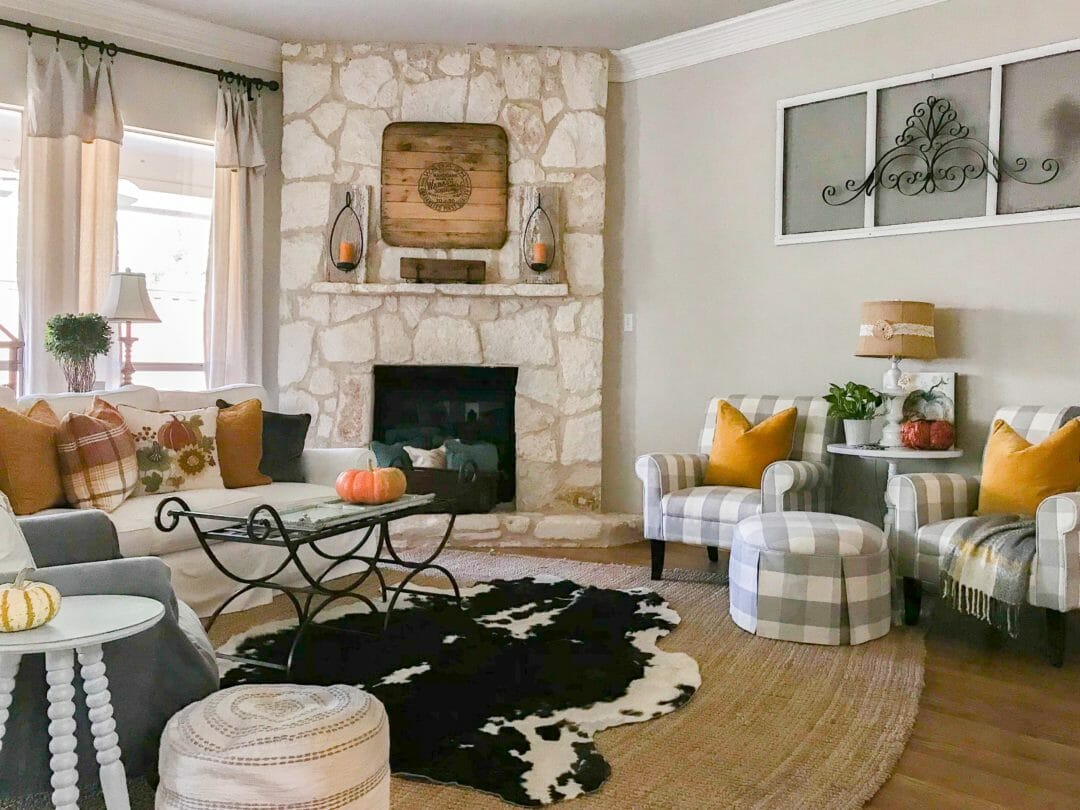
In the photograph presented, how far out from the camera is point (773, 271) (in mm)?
4609

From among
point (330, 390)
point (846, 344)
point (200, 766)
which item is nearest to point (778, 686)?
point (200, 766)

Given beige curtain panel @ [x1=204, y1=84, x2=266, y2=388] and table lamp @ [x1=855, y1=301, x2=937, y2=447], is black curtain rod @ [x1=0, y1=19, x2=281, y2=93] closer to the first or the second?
beige curtain panel @ [x1=204, y1=84, x2=266, y2=388]

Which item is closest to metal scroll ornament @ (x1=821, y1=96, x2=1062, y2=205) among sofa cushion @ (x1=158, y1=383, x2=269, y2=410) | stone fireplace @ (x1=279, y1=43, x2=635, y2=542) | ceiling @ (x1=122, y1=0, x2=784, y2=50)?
ceiling @ (x1=122, y1=0, x2=784, y2=50)

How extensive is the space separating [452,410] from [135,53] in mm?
2509

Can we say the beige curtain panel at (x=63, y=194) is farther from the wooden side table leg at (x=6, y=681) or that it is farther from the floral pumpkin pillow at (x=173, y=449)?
the wooden side table leg at (x=6, y=681)

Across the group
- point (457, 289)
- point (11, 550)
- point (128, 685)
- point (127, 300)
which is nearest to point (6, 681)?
point (128, 685)

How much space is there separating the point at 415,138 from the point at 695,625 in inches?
125

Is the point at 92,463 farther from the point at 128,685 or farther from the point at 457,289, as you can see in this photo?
the point at 457,289

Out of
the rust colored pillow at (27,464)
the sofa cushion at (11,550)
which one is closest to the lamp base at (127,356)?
the rust colored pillow at (27,464)

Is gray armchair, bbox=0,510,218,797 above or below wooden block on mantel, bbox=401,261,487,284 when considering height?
below

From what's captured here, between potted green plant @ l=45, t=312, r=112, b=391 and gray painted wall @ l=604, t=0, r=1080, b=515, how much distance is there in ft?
8.89

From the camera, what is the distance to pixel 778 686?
2.70m

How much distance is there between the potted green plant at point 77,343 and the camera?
3.99m

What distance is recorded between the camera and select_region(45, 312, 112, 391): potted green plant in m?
3.99
